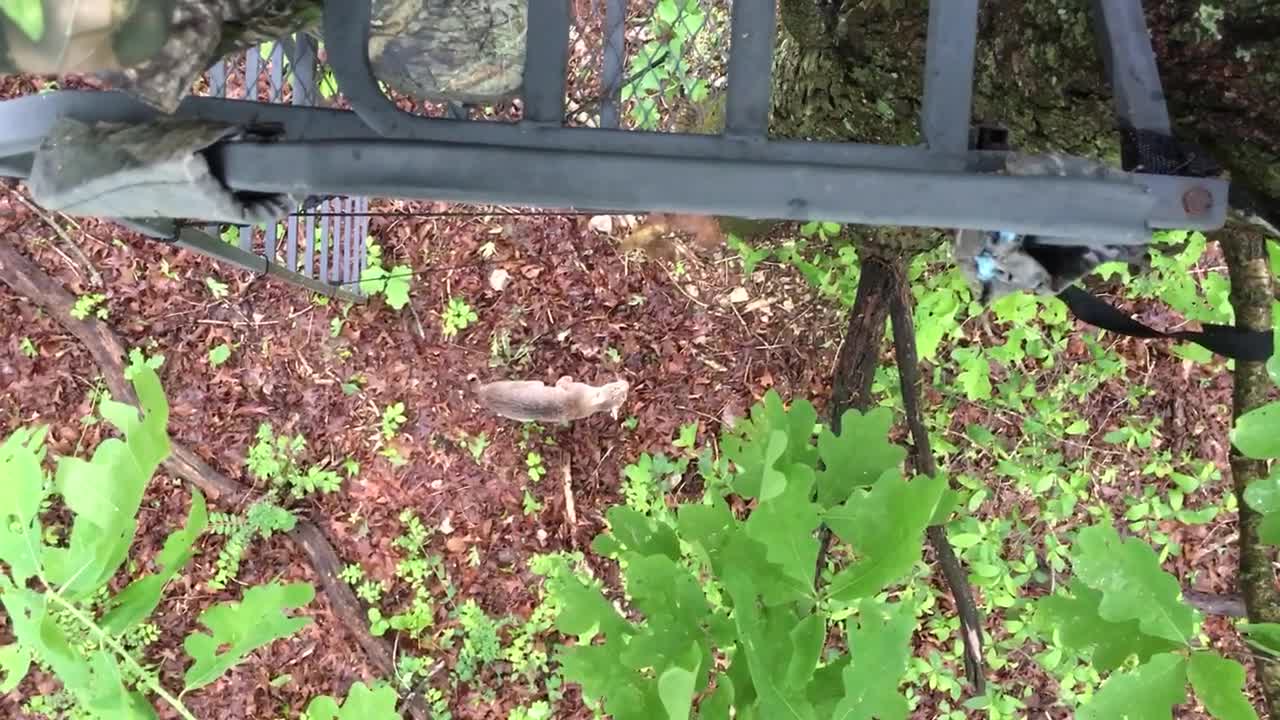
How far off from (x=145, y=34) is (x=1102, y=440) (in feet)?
8.08

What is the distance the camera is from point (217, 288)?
263cm

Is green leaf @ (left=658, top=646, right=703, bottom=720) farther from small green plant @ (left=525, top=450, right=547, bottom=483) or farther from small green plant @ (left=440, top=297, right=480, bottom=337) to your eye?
small green plant @ (left=440, top=297, right=480, bottom=337)

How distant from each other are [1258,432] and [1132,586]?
0.23 meters

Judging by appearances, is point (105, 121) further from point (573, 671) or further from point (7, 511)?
point (573, 671)

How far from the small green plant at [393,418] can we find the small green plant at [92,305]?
92 cm

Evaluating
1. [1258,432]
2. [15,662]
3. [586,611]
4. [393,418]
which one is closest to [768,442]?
[586,611]

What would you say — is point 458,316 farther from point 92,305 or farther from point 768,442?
point 768,442

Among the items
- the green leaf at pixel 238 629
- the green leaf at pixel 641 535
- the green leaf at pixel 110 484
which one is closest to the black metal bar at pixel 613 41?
the green leaf at pixel 641 535

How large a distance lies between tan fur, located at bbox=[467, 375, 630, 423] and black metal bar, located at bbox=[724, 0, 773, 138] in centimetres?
179

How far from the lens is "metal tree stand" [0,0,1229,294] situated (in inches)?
24.2

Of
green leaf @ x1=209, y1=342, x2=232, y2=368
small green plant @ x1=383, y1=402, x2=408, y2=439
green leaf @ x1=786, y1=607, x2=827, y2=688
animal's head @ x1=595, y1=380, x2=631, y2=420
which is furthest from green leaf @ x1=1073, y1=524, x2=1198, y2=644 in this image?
green leaf @ x1=209, y1=342, x2=232, y2=368

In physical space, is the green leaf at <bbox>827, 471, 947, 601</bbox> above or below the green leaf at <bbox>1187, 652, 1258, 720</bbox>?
above

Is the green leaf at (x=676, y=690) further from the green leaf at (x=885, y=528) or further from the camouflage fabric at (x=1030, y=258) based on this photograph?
the camouflage fabric at (x=1030, y=258)

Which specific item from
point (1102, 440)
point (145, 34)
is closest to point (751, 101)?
point (145, 34)
